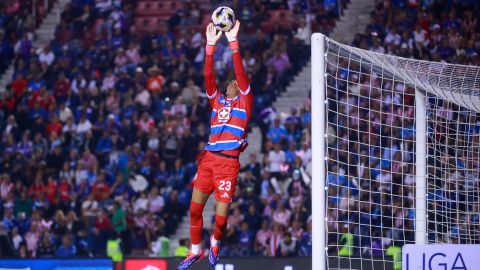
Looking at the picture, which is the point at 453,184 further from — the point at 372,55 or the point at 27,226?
the point at 27,226

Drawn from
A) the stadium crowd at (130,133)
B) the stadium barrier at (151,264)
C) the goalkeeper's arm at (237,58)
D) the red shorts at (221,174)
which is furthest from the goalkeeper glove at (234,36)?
the stadium crowd at (130,133)

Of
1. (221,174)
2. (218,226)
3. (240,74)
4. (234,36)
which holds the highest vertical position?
(234,36)

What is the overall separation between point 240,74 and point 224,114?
0.48 metres

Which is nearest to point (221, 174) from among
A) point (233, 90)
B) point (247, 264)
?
point (233, 90)

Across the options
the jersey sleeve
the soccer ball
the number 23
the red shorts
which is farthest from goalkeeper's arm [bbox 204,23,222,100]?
the number 23

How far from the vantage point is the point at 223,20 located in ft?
37.4

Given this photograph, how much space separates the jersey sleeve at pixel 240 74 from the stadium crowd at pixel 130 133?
8039mm

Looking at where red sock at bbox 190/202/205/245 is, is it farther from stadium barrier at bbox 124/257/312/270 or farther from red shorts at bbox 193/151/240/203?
stadium barrier at bbox 124/257/312/270

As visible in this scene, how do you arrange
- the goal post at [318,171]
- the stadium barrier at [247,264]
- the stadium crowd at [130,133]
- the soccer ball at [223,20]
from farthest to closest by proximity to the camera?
1. the stadium crowd at [130,133]
2. the stadium barrier at [247,264]
3. the soccer ball at [223,20]
4. the goal post at [318,171]

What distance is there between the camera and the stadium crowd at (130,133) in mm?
20656

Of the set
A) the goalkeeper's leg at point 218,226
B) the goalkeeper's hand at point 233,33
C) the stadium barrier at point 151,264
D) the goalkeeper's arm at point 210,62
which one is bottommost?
the stadium barrier at point 151,264

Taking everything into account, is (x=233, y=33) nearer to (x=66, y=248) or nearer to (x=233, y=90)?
(x=233, y=90)

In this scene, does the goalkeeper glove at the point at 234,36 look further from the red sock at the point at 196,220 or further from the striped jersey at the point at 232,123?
the red sock at the point at 196,220

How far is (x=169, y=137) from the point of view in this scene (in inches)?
882
